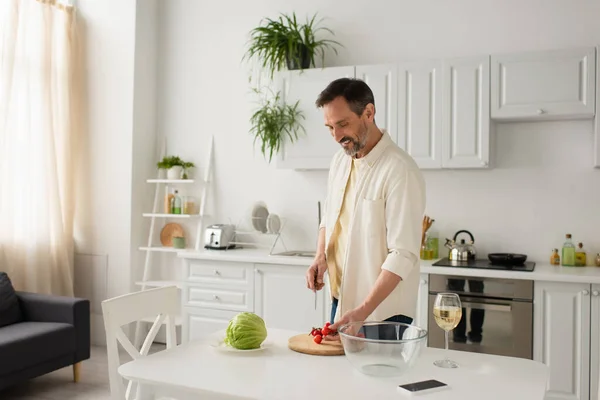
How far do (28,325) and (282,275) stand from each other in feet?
5.49

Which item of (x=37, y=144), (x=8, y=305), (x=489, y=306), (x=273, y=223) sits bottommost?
(x=8, y=305)

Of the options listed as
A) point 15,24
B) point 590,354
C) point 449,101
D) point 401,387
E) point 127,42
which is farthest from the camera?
point 127,42

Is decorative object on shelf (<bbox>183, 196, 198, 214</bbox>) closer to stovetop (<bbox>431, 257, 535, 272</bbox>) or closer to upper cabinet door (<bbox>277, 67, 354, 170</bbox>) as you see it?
upper cabinet door (<bbox>277, 67, 354, 170</bbox>)

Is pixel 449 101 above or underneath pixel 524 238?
above

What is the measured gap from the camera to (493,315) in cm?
354

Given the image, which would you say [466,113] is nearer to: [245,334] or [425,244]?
[425,244]

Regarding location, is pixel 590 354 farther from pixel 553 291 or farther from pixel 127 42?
pixel 127 42

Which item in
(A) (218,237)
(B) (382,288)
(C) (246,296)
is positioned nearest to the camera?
(B) (382,288)

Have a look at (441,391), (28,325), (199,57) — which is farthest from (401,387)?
(199,57)

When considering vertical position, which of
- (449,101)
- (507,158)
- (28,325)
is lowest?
(28,325)

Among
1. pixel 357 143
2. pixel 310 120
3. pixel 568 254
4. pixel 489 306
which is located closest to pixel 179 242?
pixel 310 120

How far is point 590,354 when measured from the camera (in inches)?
133

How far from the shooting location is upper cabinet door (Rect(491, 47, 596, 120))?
11.8 ft

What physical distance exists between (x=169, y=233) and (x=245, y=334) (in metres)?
3.37
